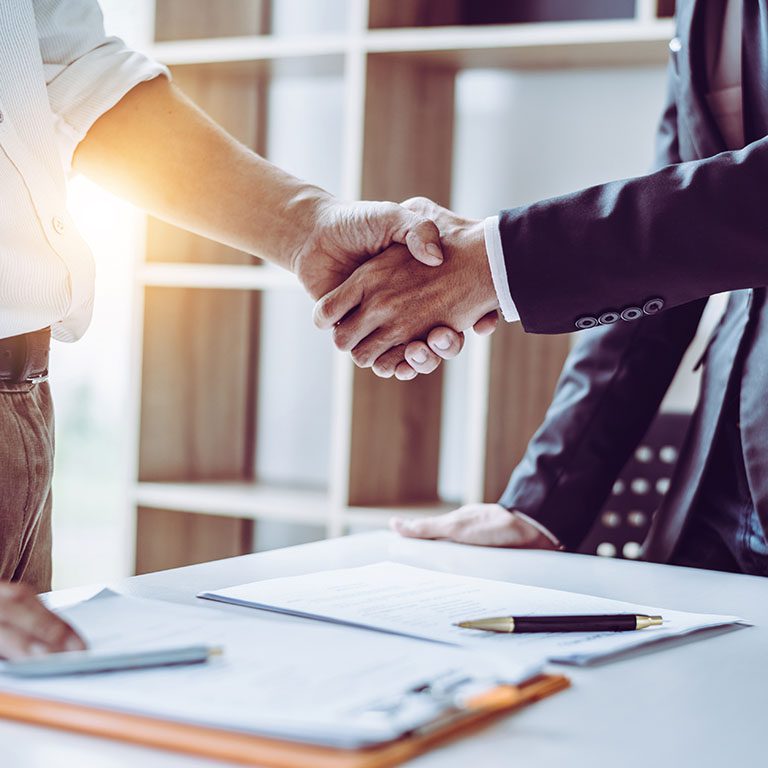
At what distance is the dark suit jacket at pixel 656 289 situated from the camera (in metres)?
1.14

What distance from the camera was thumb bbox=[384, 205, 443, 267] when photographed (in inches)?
53.7

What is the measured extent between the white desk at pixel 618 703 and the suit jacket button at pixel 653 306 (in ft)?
0.96

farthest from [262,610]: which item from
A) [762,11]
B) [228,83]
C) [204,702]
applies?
[228,83]

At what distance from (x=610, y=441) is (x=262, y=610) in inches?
29.2

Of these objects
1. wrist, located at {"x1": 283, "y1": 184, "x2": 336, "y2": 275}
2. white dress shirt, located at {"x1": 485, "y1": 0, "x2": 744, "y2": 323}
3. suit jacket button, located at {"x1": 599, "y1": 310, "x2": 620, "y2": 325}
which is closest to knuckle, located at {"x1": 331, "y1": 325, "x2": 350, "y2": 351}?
wrist, located at {"x1": 283, "y1": 184, "x2": 336, "y2": 275}

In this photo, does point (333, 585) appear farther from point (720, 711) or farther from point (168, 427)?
point (168, 427)

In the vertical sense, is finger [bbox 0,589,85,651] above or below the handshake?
below

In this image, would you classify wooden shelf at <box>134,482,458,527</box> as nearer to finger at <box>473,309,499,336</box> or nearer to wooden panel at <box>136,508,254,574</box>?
wooden panel at <box>136,508,254,574</box>

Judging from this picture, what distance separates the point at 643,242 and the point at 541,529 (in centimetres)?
43

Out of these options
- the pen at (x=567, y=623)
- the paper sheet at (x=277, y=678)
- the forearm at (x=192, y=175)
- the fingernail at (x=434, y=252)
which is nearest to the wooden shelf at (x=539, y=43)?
the forearm at (x=192, y=175)

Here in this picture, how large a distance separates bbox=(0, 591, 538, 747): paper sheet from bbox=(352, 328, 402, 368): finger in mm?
743

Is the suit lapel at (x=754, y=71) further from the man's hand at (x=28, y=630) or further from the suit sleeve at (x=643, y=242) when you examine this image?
the man's hand at (x=28, y=630)

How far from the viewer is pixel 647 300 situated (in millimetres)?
1185

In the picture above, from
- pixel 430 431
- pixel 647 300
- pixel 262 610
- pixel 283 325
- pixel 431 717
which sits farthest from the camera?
pixel 283 325
